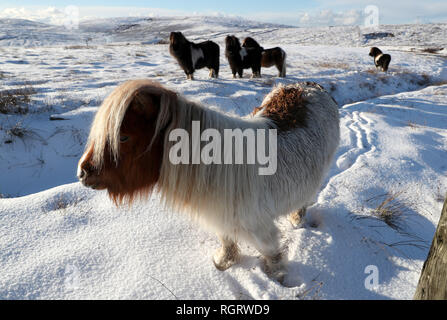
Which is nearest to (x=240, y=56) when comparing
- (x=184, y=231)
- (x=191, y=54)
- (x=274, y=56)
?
(x=274, y=56)

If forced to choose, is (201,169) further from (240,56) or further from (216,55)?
(240,56)

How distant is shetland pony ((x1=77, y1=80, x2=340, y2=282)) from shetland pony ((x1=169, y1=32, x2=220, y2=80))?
25.6ft

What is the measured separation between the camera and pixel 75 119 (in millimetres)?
4984

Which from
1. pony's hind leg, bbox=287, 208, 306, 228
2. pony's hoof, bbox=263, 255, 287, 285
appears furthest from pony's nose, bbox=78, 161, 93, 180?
pony's hind leg, bbox=287, 208, 306, 228

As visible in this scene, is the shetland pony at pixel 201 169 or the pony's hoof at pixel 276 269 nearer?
the shetland pony at pixel 201 169

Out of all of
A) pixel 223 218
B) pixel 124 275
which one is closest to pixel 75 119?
pixel 124 275

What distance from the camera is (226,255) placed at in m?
2.04

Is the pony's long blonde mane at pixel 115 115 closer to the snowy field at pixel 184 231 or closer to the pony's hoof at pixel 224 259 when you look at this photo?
the snowy field at pixel 184 231

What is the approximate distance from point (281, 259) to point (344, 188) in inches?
62.5

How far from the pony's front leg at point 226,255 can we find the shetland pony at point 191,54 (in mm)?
8213

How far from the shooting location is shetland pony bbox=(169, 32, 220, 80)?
906 cm

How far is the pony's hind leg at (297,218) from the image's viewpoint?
257 cm

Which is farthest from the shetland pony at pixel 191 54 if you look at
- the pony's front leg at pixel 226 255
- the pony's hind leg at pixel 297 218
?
the pony's front leg at pixel 226 255
